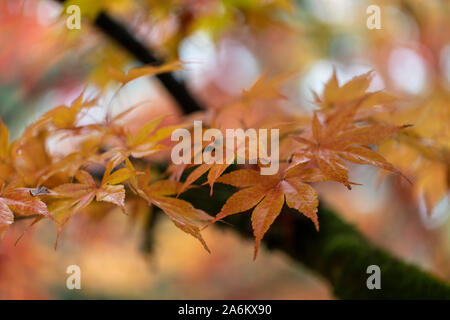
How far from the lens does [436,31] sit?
2.44 m

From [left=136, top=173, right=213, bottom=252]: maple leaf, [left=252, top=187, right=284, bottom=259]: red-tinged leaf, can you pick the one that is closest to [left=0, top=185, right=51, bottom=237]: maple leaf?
[left=136, top=173, right=213, bottom=252]: maple leaf

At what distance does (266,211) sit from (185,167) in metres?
0.12

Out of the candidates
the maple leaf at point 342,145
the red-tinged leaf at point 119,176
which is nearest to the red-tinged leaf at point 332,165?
the maple leaf at point 342,145

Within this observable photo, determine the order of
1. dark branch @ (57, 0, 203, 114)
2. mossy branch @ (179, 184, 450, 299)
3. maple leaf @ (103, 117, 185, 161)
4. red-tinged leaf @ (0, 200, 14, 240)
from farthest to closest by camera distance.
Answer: dark branch @ (57, 0, 203, 114) < mossy branch @ (179, 184, 450, 299) < maple leaf @ (103, 117, 185, 161) < red-tinged leaf @ (0, 200, 14, 240)

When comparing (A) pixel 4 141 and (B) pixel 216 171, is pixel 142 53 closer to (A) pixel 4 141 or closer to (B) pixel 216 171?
(A) pixel 4 141

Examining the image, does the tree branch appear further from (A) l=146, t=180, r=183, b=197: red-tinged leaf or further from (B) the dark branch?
(A) l=146, t=180, r=183, b=197: red-tinged leaf

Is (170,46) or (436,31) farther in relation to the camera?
(436,31)

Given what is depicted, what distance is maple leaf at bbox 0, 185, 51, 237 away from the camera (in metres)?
0.39

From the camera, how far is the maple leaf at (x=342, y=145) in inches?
16.0

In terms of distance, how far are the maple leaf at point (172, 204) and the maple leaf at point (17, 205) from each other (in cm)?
10

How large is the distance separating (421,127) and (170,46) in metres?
0.62

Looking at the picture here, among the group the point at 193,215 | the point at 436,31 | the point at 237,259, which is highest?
the point at 436,31
